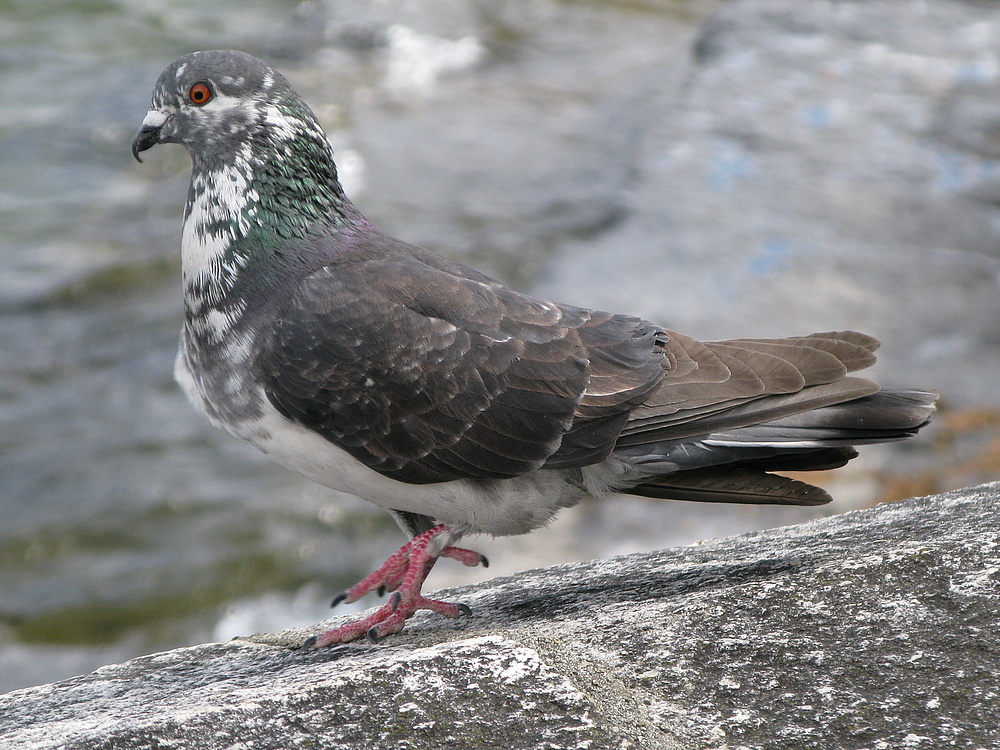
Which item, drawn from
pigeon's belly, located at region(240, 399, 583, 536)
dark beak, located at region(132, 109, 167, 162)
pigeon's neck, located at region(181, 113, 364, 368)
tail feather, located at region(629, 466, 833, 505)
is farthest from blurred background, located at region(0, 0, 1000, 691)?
dark beak, located at region(132, 109, 167, 162)

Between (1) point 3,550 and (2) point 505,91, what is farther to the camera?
(2) point 505,91

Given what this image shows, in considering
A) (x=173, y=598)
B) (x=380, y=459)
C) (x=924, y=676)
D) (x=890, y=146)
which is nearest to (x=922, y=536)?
(x=924, y=676)

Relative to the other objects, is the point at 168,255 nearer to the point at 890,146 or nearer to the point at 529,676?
the point at 890,146

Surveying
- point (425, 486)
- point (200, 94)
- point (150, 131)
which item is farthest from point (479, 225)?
point (425, 486)

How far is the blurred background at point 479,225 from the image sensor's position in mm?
7238

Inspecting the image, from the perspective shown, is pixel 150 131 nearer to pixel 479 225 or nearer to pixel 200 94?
pixel 200 94

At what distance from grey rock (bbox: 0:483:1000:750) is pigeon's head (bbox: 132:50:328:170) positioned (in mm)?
1765

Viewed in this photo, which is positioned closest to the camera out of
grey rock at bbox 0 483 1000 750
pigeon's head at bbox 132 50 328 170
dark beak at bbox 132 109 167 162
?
grey rock at bbox 0 483 1000 750

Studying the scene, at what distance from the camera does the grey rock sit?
7.91 ft

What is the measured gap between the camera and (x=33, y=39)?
14383 millimetres

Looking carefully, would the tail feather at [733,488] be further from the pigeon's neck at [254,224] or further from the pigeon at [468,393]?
the pigeon's neck at [254,224]

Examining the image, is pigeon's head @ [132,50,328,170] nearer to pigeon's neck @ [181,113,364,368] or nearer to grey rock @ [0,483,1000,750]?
pigeon's neck @ [181,113,364,368]

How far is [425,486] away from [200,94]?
158 cm

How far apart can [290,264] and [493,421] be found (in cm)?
87
